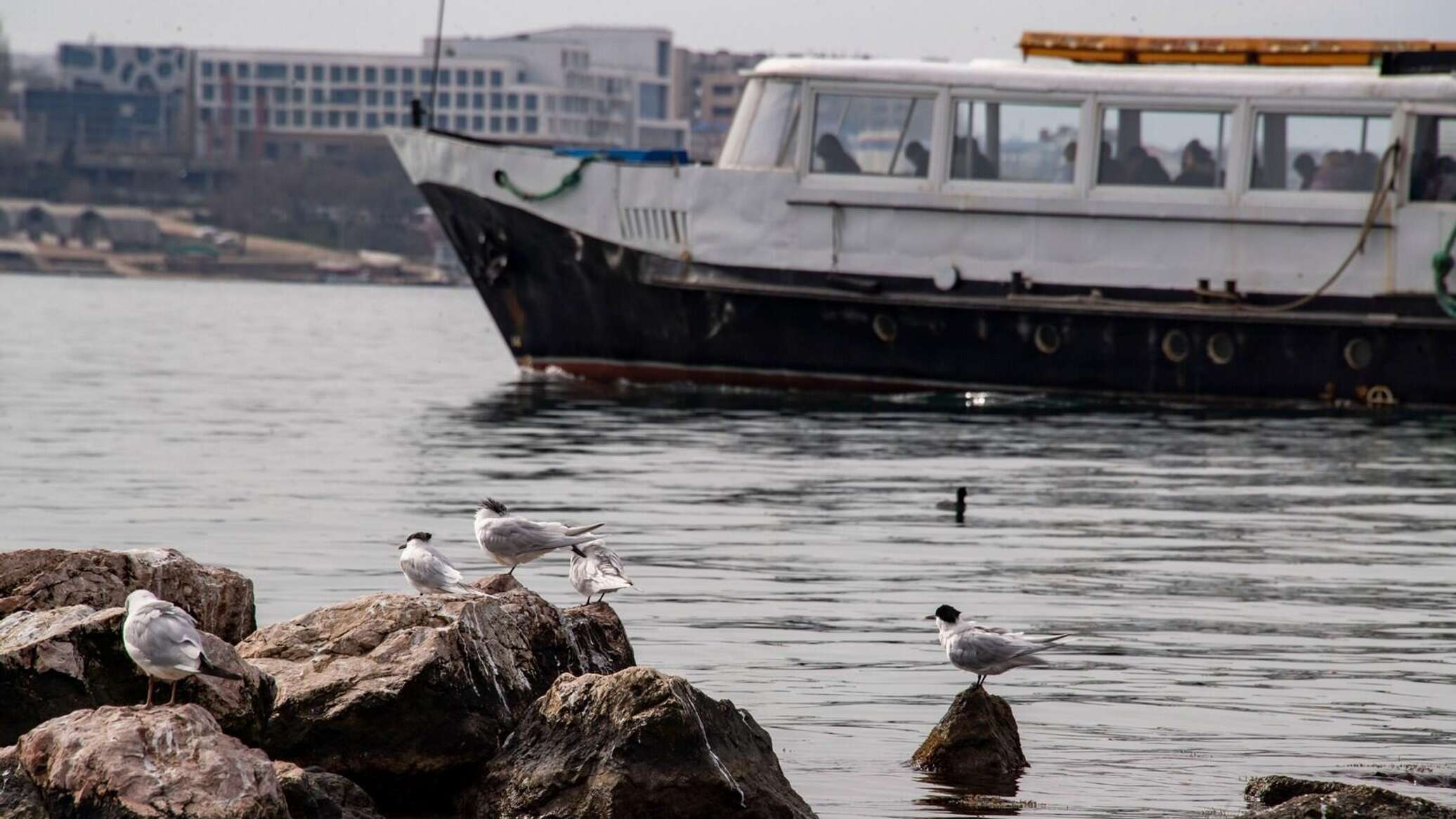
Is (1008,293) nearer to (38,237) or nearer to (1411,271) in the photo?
(1411,271)

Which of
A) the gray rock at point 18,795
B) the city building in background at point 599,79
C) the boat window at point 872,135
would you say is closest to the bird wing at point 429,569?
the gray rock at point 18,795

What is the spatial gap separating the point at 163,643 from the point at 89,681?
713 millimetres

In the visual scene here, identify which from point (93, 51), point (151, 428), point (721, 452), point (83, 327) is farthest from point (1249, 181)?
point (93, 51)

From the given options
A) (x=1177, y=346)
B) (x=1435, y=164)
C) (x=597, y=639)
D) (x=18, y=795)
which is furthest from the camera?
(x=1177, y=346)

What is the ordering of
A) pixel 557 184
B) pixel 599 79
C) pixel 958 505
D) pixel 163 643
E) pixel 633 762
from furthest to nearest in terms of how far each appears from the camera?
pixel 599 79 < pixel 557 184 < pixel 958 505 < pixel 633 762 < pixel 163 643

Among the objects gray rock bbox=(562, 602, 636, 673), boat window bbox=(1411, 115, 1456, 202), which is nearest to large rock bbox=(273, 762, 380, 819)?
gray rock bbox=(562, 602, 636, 673)

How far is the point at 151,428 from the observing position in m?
25.3

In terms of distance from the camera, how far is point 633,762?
7.45 metres

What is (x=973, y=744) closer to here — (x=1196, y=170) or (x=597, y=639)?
(x=597, y=639)

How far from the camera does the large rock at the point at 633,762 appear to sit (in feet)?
24.4

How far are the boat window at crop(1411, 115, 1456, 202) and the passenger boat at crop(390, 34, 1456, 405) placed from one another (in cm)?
3

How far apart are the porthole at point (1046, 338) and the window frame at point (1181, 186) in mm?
1614

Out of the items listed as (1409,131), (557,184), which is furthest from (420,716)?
(557,184)

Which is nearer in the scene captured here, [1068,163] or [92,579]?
[92,579]
